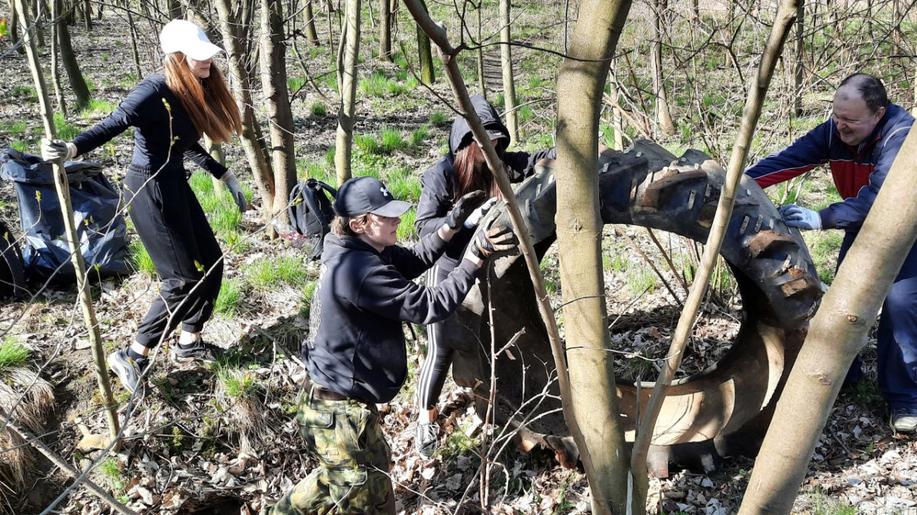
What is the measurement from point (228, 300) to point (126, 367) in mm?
883

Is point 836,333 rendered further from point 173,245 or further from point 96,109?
point 96,109

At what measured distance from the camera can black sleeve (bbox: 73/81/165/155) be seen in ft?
12.7

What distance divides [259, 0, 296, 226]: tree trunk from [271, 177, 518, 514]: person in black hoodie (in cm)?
257

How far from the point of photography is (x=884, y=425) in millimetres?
3955

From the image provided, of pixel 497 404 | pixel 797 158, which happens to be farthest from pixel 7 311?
pixel 797 158

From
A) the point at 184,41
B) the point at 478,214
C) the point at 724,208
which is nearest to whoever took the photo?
the point at 724,208

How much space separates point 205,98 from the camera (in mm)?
4293

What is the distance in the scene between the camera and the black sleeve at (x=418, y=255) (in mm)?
3670

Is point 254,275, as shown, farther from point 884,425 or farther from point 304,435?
point 884,425

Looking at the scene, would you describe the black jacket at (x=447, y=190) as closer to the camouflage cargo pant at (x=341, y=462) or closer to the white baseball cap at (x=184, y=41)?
the camouflage cargo pant at (x=341, y=462)

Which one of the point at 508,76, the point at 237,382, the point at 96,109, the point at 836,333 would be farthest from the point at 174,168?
the point at 96,109

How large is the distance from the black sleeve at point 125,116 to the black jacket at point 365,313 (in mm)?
1541

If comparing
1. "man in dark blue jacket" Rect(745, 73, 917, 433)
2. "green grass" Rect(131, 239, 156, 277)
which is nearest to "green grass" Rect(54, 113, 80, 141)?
"green grass" Rect(131, 239, 156, 277)

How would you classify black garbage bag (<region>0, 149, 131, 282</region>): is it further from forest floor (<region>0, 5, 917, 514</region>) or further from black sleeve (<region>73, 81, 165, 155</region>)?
black sleeve (<region>73, 81, 165, 155</region>)
